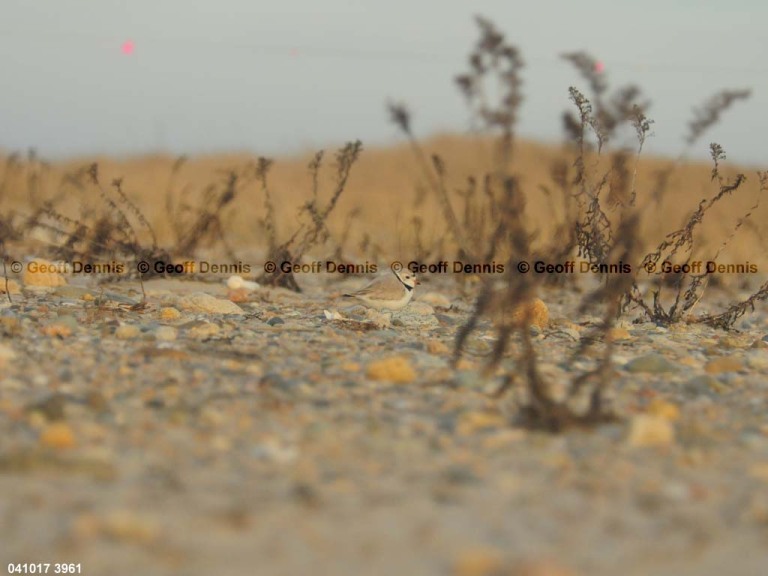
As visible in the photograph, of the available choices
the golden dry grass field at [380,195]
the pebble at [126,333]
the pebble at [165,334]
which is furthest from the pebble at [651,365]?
the pebble at [126,333]

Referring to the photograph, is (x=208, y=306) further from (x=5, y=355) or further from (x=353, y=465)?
(x=353, y=465)

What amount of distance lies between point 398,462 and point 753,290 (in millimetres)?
7757

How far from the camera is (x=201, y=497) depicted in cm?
251

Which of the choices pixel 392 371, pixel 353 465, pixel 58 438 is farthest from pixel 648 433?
pixel 58 438

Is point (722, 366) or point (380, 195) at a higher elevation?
point (380, 195)

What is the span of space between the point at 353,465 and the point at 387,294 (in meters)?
3.24

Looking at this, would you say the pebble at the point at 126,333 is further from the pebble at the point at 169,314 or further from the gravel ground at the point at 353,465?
the pebble at the point at 169,314

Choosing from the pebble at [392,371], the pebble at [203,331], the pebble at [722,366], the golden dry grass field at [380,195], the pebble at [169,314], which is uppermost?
the golden dry grass field at [380,195]

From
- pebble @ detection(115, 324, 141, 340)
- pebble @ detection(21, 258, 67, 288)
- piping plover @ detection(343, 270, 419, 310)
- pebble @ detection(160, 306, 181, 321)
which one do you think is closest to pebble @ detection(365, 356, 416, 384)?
pebble @ detection(115, 324, 141, 340)

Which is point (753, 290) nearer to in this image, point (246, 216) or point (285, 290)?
point (285, 290)

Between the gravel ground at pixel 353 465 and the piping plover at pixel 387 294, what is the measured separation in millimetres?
1367

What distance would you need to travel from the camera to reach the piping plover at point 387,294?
6008 mm

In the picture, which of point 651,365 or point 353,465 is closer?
point 353,465

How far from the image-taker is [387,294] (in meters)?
6.00
